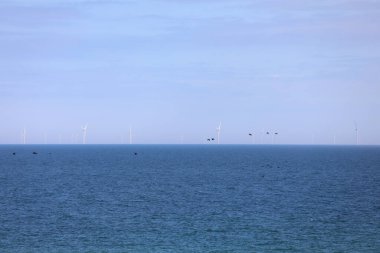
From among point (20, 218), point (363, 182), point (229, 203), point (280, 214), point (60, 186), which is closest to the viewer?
point (20, 218)

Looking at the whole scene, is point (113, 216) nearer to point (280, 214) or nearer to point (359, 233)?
point (280, 214)

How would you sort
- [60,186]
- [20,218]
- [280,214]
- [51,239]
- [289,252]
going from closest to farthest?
[289,252] → [51,239] → [20,218] → [280,214] → [60,186]

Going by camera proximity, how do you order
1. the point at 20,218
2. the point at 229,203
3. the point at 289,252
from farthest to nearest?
the point at 229,203 < the point at 20,218 < the point at 289,252

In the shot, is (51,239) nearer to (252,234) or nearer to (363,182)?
(252,234)

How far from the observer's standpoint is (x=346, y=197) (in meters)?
104

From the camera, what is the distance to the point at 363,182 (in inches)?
5399

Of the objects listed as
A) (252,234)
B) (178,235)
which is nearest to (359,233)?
(252,234)

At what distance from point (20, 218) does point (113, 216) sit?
1220 cm

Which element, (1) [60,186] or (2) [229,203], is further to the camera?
(1) [60,186]

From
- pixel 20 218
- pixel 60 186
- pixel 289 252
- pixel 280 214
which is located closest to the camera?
pixel 289 252

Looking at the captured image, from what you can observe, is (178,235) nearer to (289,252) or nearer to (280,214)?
(289,252)

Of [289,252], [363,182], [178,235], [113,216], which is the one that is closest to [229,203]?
[113,216]

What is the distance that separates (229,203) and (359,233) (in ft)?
101

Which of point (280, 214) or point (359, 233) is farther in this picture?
point (280, 214)
